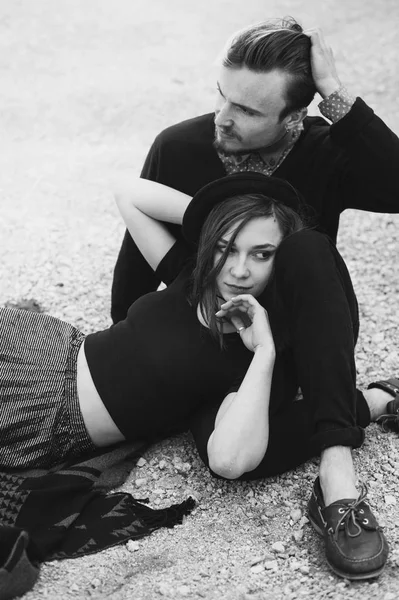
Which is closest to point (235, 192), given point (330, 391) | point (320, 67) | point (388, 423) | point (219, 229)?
point (219, 229)

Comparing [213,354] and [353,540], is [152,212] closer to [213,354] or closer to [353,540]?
[213,354]

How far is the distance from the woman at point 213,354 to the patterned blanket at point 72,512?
0.13m

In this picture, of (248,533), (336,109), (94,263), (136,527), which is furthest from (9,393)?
(94,263)

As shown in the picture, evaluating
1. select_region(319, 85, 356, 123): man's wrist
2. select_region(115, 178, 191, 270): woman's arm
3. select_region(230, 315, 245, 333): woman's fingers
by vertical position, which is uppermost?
Answer: select_region(319, 85, 356, 123): man's wrist

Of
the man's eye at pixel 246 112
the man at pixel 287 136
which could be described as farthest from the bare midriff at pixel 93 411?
the man's eye at pixel 246 112

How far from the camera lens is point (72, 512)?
305 centimetres

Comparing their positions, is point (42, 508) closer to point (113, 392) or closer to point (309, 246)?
point (113, 392)

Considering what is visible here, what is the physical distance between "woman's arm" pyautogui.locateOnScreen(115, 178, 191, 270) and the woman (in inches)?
9.3

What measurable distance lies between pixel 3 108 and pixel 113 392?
5.00 meters

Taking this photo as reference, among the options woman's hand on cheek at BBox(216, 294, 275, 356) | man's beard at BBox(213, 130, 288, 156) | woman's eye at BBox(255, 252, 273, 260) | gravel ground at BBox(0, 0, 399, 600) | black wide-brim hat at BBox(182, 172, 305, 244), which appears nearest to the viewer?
gravel ground at BBox(0, 0, 399, 600)

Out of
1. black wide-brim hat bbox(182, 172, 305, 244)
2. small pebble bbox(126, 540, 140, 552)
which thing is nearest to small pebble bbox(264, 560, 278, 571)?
small pebble bbox(126, 540, 140, 552)

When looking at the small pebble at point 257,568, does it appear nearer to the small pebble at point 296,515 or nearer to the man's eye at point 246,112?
the small pebble at point 296,515

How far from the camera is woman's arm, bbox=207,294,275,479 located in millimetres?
2971

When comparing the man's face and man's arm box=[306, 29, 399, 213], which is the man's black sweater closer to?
man's arm box=[306, 29, 399, 213]
